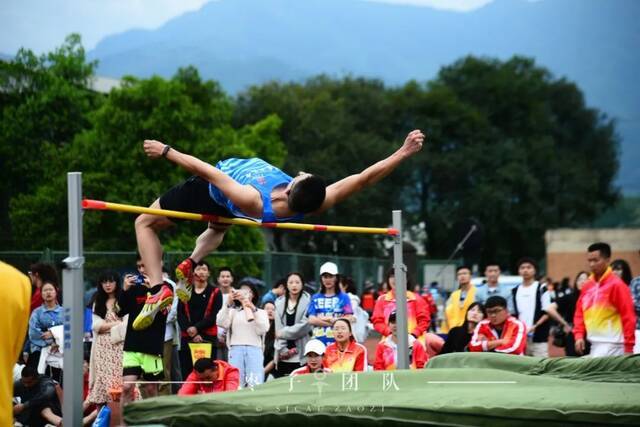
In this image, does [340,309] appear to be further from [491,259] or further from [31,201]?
[491,259]

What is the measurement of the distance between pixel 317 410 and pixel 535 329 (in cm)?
650

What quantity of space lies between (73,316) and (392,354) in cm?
457

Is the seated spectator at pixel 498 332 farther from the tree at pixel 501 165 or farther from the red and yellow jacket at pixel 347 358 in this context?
the tree at pixel 501 165

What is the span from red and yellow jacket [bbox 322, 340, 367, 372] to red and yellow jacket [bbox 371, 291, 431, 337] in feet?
2.52

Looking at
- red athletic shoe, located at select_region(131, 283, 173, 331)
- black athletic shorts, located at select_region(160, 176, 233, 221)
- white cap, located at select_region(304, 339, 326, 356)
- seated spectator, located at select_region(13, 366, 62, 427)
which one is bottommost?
seated spectator, located at select_region(13, 366, 62, 427)

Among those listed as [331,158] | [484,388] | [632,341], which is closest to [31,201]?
[331,158]

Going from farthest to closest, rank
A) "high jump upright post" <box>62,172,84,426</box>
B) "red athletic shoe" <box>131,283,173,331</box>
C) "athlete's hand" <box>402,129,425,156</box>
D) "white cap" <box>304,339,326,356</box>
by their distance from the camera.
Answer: "white cap" <box>304,339,326,356</box> < "athlete's hand" <box>402,129,425,156</box> < "red athletic shoe" <box>131,283,173,331</box> < "high jump upright post" <box>62,172,84,426</box>

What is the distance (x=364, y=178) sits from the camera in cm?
702

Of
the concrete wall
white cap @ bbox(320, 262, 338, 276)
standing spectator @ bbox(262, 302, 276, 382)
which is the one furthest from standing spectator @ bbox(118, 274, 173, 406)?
the concrete wall

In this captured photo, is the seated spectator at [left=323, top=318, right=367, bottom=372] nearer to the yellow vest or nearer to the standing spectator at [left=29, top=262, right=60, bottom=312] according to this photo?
the yellow vest

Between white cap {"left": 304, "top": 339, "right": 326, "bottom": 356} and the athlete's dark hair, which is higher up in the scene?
the athlete's dark hair

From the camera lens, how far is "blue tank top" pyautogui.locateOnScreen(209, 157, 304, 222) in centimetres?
667

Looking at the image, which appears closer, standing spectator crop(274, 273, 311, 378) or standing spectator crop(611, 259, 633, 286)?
standing spectator crop(274, 273, 311, 378)

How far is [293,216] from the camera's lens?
22.5ft
